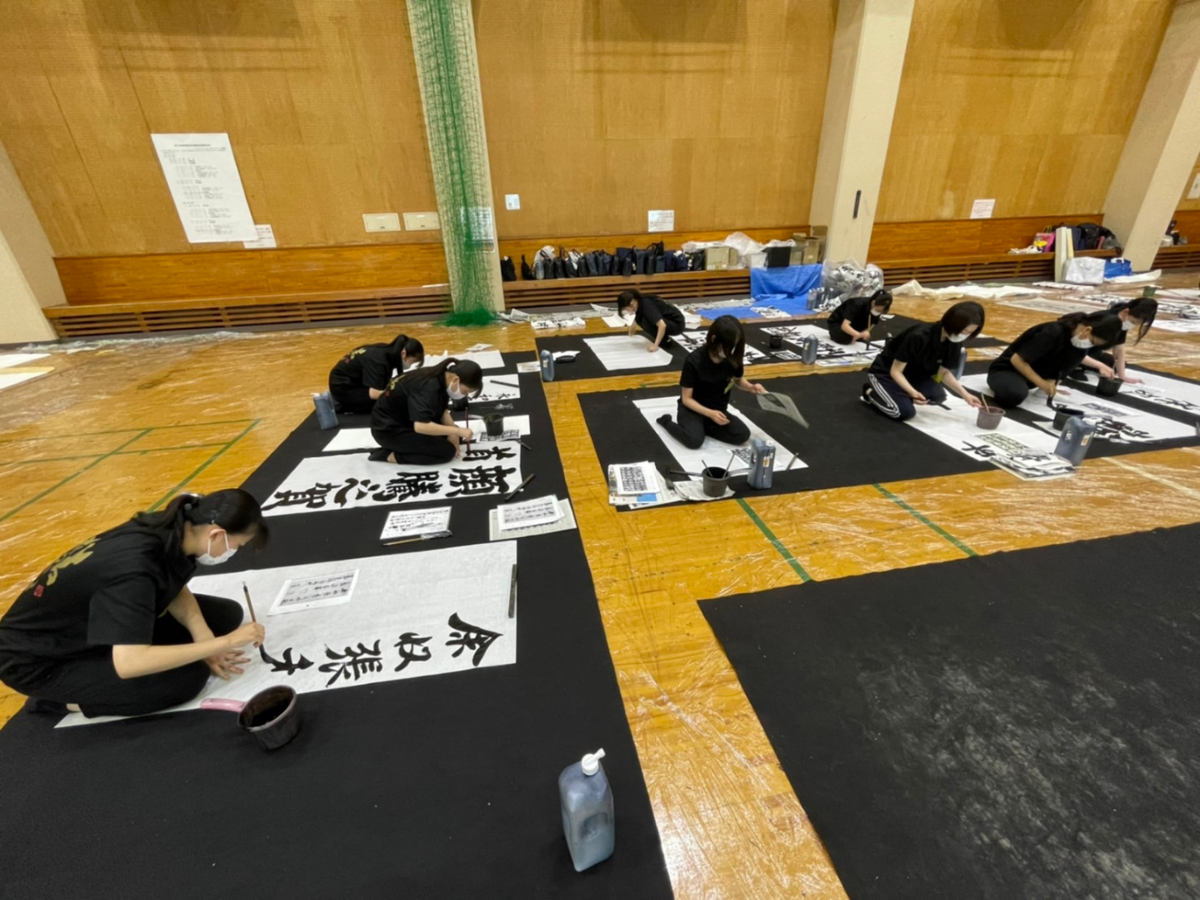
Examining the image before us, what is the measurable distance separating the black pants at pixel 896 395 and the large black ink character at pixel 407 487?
2858 millimetres

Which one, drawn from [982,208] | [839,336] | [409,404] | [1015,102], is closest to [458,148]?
[409,404]

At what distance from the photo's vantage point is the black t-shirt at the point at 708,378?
288 cm

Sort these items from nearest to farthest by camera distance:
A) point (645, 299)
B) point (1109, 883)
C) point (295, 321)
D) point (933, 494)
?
point (1109, 883) < point (933, 494) < point (645, 299) < point (295, 321)

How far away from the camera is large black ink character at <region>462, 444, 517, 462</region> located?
3.05 metres

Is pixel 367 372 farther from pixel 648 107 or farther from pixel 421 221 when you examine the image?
pixel 648 107

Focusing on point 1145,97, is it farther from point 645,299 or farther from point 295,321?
point 295,321

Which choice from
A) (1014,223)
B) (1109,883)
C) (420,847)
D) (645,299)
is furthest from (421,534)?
(1014,223)

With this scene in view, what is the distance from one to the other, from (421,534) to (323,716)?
2.97 ft

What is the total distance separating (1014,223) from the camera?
314 inches

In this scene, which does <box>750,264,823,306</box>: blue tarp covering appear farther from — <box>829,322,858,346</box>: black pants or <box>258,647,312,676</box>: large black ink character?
<box>258,647,312,676</box>: large black ink character

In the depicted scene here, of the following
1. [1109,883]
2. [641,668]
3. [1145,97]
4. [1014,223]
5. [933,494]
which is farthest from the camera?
[1014,223]

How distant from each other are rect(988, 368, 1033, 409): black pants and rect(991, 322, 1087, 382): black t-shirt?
0.07m

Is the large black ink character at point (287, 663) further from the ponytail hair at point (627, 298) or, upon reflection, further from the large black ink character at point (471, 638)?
the ponytail hair at point (627, 298)

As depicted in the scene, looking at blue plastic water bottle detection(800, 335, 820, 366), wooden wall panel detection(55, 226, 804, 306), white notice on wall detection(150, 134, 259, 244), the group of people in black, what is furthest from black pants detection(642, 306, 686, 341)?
white notice on wall detection(150, 134, 259, 244)
